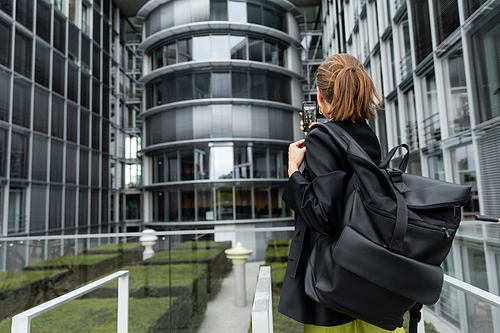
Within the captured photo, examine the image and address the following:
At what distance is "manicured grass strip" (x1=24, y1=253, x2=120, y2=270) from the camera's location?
674 centimetres

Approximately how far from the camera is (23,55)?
14.0 metres

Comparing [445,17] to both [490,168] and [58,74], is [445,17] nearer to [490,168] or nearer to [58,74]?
[490,168]

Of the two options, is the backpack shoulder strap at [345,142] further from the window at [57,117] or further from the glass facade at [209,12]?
the glass facade at [209,12]

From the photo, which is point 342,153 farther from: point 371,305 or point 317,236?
point 371,305

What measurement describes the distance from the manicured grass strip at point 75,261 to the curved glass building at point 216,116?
1053 centimetres

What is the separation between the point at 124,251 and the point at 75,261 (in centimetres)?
98

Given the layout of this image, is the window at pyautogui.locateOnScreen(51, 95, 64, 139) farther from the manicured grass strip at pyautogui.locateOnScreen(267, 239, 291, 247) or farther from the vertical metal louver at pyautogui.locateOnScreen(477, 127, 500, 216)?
the vertical metal louver at pyautogui.locateOnScreen(477, 127, 500, 216)

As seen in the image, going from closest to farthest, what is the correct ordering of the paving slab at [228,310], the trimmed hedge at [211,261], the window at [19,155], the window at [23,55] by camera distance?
the paving slab at [228,310] → the trimmed hedge at [211,261] → the window at [19,155] → the window at [23,55]

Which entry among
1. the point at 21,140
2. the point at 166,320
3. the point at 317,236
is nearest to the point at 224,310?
the point at 166,320

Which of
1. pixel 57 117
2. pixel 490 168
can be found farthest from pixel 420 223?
pixel 57 117

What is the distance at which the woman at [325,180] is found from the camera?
129 centimetres

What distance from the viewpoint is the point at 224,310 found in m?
5.84

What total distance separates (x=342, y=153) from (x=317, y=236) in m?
0.33

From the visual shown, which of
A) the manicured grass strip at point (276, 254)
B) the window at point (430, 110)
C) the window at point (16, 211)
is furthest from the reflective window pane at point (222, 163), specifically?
the manicured grass strip at point (276, 254)
